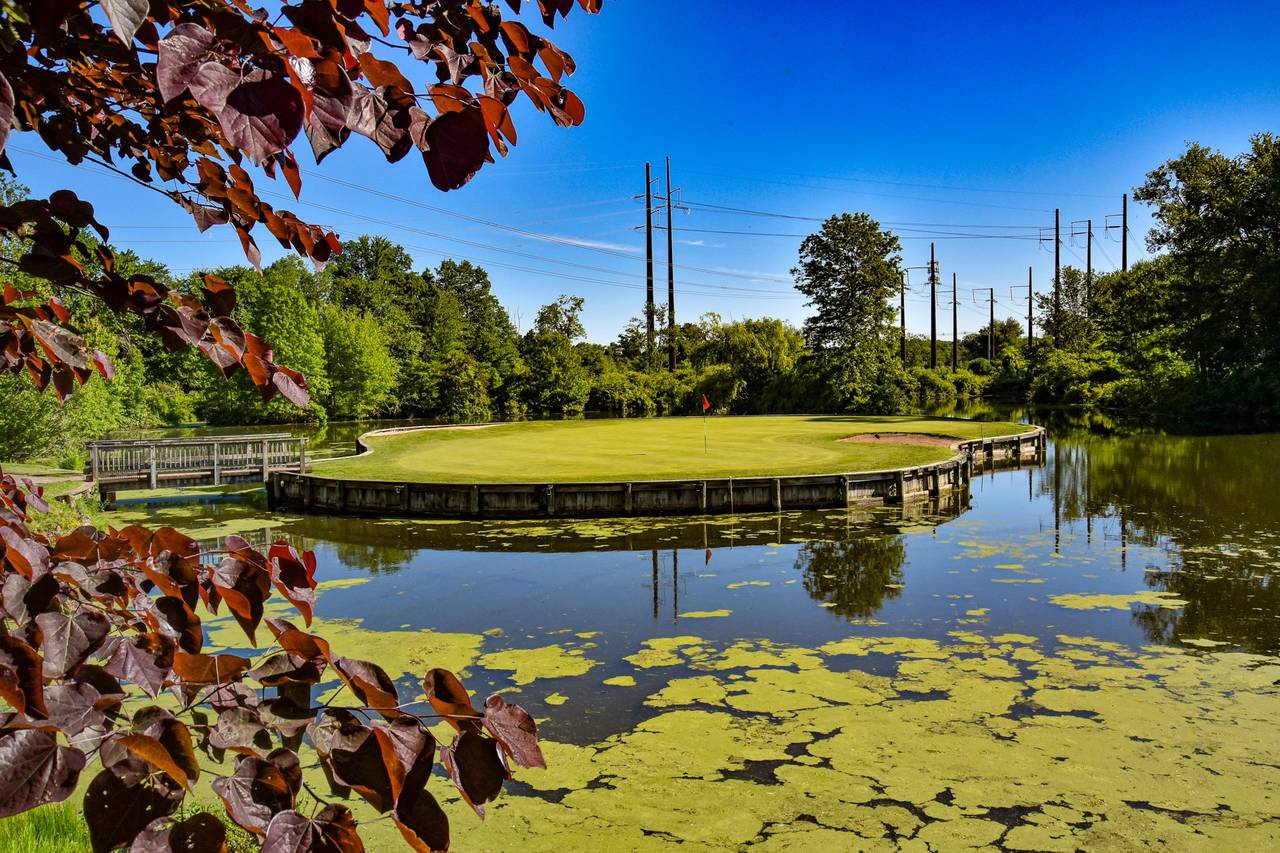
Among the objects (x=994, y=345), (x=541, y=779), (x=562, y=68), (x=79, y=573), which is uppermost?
(x=994, y=345)

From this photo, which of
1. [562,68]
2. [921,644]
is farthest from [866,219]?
[562,68]

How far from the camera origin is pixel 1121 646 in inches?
358

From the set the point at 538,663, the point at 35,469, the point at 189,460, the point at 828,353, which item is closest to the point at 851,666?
the point at 538,663

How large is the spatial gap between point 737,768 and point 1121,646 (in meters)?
5.27

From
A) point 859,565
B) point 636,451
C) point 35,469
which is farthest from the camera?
point 636,451

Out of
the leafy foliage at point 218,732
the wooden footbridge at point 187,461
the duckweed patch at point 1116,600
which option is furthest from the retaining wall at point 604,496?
the leafy foliage at point 218,732

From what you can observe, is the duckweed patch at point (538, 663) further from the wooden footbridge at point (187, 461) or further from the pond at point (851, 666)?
the wooden footbridge at point (187, 461)

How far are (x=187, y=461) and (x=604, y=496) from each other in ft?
40.6

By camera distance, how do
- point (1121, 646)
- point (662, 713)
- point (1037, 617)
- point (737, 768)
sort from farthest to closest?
point (1037, 617) < point (1121, 646) < point (662, 713) < point (737, 768)

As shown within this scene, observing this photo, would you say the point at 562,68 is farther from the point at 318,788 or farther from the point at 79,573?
the point at 318,788

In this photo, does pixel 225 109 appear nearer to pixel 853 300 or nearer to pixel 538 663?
pixel 538 663

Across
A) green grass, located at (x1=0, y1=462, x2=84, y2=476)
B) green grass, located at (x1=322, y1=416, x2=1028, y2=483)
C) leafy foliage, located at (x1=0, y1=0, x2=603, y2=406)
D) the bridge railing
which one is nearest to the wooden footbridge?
the bridge railing

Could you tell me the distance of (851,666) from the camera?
Result: 8.55 metres

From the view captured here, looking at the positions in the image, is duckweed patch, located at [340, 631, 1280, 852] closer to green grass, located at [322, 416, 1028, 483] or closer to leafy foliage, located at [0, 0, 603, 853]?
leafy foliage, located at [0, 0, 603, 853]
